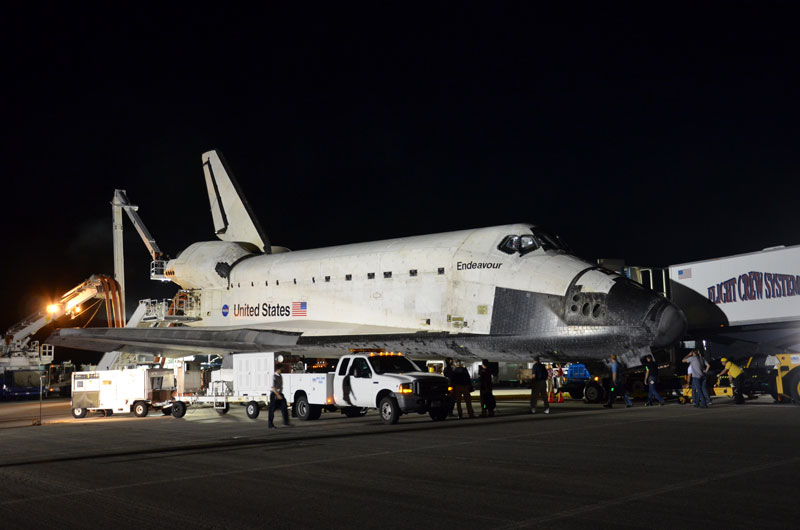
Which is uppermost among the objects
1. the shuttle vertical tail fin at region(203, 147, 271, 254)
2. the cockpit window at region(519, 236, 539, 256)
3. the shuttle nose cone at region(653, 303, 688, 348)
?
the shuttle vertical tail fin at region(203, 147, 271, 254)

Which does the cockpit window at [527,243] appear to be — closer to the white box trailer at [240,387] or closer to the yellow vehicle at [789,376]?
the yellow vehicle at [789,376]

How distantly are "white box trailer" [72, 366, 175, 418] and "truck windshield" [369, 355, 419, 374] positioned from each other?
23.4ft

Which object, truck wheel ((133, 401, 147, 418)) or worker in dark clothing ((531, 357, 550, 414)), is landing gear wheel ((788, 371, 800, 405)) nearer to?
worker in dark clothing ((531, 357, 550, 414))

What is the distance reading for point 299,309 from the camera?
777 inches

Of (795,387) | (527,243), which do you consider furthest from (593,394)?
(527,243)

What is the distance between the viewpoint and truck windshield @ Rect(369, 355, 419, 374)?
1499 centimetres

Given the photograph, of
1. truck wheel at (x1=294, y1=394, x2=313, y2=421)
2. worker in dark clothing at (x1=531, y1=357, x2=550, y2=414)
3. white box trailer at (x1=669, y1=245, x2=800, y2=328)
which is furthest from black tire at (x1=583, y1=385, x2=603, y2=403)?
truck wheel at (x1=294, y1=394, x2=313, y2=421)

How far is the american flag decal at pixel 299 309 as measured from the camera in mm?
19578

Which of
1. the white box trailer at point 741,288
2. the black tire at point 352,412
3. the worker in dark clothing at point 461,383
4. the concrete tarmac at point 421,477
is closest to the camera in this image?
the concrete tarmac at point 421,477

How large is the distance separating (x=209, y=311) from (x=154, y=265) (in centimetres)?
334

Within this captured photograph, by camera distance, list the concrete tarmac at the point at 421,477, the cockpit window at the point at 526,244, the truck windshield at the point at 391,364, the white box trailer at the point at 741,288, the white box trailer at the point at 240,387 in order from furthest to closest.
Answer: the white box trailer at the point at 741,288 < the white box trailer at the point at 240,387 < the cockpit window at the point at 526,244 < the truck windshield at the point at 391,364 < the concrete tarmac at the point at 421,477

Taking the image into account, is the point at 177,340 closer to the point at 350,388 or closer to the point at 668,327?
the point at 350,388

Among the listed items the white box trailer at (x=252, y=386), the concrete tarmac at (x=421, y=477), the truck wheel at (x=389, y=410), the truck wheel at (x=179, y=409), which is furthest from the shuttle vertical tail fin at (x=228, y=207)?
the concrete tarmac at (x=421, y=477)

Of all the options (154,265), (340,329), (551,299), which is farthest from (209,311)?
(551,299)
